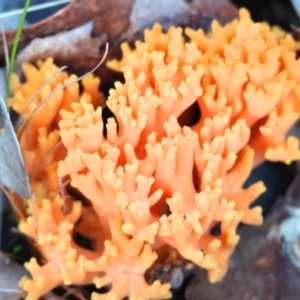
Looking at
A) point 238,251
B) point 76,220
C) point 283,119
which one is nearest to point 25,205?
point 76,220

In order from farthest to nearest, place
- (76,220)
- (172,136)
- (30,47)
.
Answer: (30,47)
(76,220)
(172,136)

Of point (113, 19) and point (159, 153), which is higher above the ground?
point (113, 19)

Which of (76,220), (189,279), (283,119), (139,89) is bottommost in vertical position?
(189,279)

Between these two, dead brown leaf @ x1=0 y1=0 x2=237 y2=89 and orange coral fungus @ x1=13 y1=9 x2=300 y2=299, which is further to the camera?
dead brown leaf @ x1=0 y1=0 x2=237 y2=89

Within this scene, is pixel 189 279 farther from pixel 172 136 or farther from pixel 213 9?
pixel 213 9

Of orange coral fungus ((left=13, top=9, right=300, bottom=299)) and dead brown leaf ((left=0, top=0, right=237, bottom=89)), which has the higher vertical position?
dead brown leaf ((left=0, top=0, right=237, bottom=89))

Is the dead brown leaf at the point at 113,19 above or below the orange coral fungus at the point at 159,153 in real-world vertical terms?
above

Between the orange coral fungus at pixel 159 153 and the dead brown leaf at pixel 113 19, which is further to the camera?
the dead brown leaf at pixel 113 19

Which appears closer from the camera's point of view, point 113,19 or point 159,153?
point 159,153
